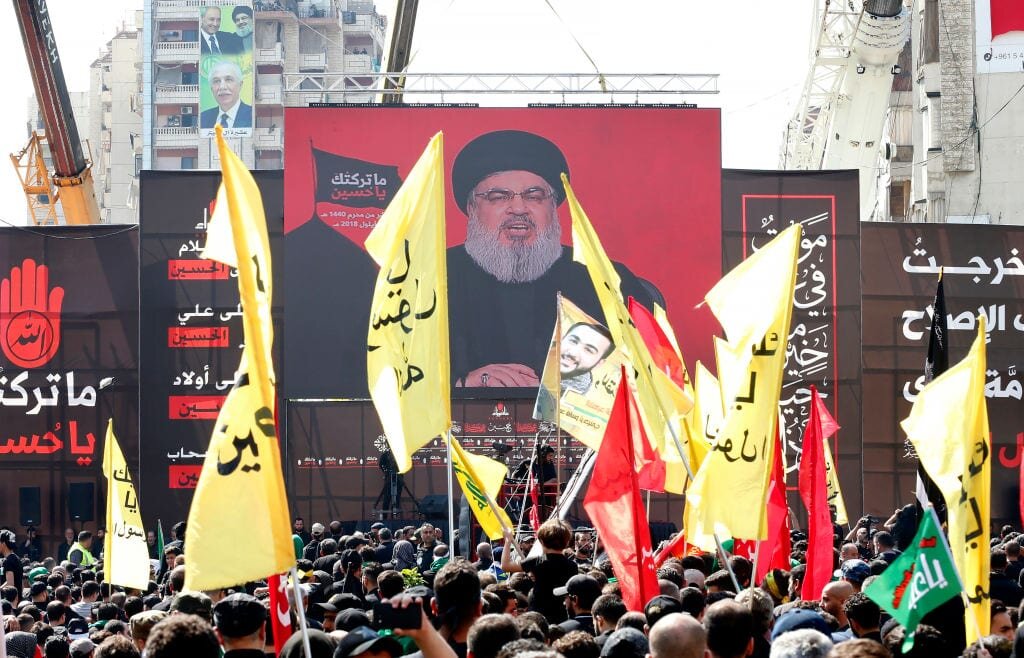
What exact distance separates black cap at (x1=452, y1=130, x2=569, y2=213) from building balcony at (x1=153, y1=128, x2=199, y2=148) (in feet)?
142

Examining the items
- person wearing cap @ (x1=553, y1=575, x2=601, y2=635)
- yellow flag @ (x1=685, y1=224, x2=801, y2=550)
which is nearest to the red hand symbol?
yellow flag @ (x1=685, y1=224, x2=801, y2=550)

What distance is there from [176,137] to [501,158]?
43901 millimetres

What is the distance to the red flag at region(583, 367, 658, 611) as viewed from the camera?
24.6 feet

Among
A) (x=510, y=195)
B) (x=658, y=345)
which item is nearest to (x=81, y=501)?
(x=510, y=195)

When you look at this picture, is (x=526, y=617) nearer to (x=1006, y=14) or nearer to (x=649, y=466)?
(x=649, y=466)

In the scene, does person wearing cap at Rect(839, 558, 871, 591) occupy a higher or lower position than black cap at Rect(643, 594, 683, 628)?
lower

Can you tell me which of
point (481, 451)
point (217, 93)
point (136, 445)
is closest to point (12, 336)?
point (136, 445)

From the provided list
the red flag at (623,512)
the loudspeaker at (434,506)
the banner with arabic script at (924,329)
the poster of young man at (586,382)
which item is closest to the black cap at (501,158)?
the loudspeaker at (434,506)

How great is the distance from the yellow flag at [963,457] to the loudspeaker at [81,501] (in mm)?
18458

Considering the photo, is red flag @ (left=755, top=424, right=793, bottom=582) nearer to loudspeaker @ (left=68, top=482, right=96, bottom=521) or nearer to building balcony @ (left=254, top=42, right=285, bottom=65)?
loudspeaker @ (left=68, top=482, right=96, bottom=521)

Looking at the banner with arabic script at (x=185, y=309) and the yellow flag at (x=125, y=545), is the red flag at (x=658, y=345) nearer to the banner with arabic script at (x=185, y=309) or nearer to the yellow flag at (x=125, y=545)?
the yellow flag at (x=125, y=545)

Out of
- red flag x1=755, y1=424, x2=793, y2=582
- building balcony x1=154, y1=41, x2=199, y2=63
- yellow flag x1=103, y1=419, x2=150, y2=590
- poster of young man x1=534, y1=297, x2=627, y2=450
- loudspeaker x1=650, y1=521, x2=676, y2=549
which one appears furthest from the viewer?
building balcony x1=154, y1=41, x2=199, y2=63

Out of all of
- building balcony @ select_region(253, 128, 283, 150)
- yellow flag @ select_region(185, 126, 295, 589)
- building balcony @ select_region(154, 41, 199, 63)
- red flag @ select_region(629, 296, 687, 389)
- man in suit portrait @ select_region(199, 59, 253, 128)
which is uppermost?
building balcony @ select_region(154, 41, 199, 63)

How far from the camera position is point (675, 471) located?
11930 mm
